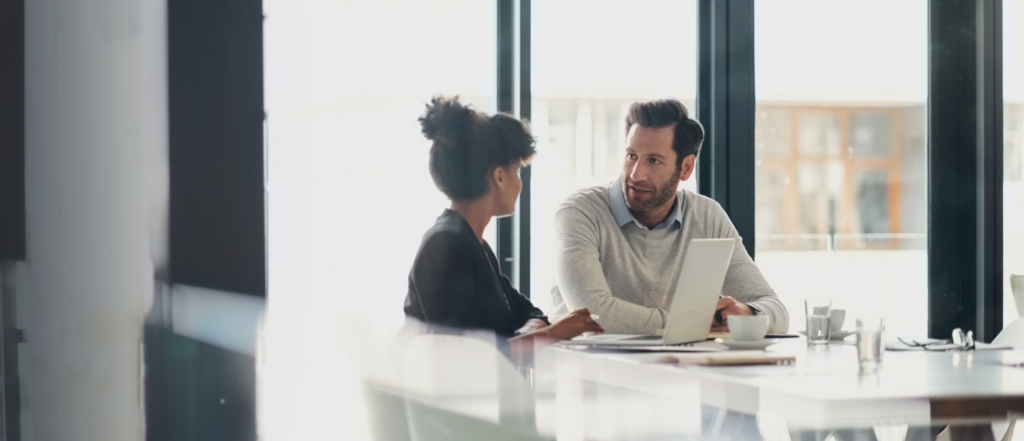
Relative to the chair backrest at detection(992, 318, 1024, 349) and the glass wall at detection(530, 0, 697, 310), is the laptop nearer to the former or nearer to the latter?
the chair backrest at detection(992, 318, 1024, 349)

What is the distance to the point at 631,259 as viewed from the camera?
8.81ft

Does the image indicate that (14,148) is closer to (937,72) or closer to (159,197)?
(159,197)

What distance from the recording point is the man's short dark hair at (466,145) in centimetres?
223

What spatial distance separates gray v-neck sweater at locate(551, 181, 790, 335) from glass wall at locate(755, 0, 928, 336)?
3.69ft

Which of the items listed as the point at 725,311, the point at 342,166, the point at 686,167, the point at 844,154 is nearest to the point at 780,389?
the point at 725,311

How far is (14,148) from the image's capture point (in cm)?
263

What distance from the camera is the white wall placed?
8.72 ft

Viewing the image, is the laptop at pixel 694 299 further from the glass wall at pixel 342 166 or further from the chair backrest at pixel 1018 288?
the chair backrest at pixel 1018 288

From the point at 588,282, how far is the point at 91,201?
1355 mm

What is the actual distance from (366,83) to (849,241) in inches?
79.5

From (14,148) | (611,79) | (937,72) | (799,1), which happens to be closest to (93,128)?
(14,148)

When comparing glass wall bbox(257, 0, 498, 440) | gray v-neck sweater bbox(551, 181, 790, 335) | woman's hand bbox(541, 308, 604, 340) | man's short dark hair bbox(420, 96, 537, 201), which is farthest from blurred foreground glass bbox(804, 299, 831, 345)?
glass wall bbox(257, 0, 498, 440)

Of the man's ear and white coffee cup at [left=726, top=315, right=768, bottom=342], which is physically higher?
the man's ear

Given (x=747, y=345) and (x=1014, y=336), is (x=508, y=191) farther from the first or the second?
(x=1014, y=336)
